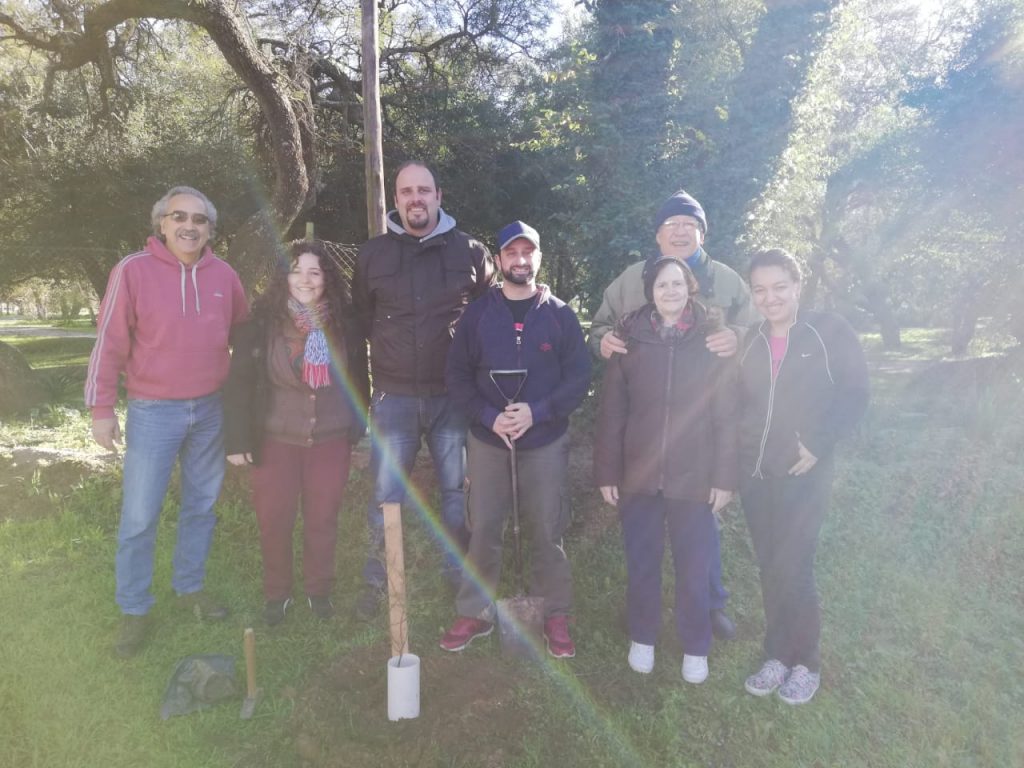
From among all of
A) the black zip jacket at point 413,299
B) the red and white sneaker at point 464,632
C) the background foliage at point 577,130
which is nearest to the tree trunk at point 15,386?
the background foliage at point 577,130

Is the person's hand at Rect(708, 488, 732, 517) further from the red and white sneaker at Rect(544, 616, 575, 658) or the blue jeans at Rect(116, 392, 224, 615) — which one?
the blue jeans at Rect(116, 392, 224, 615)

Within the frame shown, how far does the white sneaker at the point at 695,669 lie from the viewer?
3.11 m

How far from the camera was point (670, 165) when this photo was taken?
5.39 m

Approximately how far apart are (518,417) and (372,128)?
4079mm

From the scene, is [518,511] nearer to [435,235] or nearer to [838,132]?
[435,235]

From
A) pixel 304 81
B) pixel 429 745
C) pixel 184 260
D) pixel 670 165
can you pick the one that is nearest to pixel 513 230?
pixel 184 260

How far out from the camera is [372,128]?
237 inches

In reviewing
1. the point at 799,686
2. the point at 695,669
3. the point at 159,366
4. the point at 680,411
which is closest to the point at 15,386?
the point at 159,366

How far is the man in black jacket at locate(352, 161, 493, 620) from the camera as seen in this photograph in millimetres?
3373

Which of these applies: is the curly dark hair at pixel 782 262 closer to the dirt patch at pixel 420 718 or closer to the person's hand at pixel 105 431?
the dirt patch at pixel 420 718

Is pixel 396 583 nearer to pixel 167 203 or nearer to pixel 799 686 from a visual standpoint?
pixel 799 686

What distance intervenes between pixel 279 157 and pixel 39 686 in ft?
17.9

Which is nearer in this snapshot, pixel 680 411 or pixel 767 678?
pixel 680 411

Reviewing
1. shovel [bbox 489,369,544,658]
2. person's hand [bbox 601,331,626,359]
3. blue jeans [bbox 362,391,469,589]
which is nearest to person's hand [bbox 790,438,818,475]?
person's hand [bbox 601,331,626,359]
